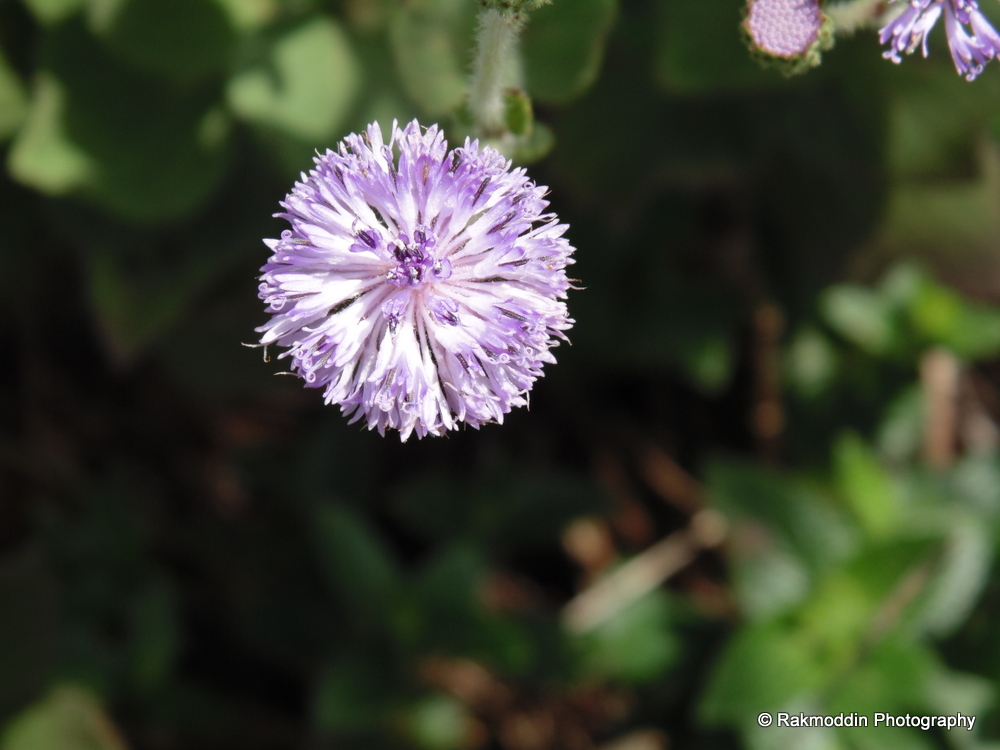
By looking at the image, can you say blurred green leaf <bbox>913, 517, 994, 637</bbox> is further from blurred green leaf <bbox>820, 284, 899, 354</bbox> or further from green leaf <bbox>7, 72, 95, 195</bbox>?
green leaf <bbox>7, 72, 95, 195</bbox>

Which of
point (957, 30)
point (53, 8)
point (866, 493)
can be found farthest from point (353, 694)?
point (957, 30)

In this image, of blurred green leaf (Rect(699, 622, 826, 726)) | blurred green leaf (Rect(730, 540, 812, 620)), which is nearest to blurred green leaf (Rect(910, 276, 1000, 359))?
blurred green leaf (Rect(730, 540, 812, 620))

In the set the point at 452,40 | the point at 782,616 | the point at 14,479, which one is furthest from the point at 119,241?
the point at 782,616

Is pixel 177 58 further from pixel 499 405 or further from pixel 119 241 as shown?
pixel 499 405

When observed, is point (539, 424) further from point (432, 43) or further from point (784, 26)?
point (784, 26)


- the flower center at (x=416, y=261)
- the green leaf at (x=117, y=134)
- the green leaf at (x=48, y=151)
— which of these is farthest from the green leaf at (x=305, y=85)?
the flower center at (x=416, y=261)

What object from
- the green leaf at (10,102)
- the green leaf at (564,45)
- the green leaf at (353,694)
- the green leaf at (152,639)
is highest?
the green leaf at (10,102)

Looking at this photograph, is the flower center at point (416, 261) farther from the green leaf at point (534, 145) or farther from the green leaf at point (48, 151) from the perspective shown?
the green leaf at point (48, 151)
